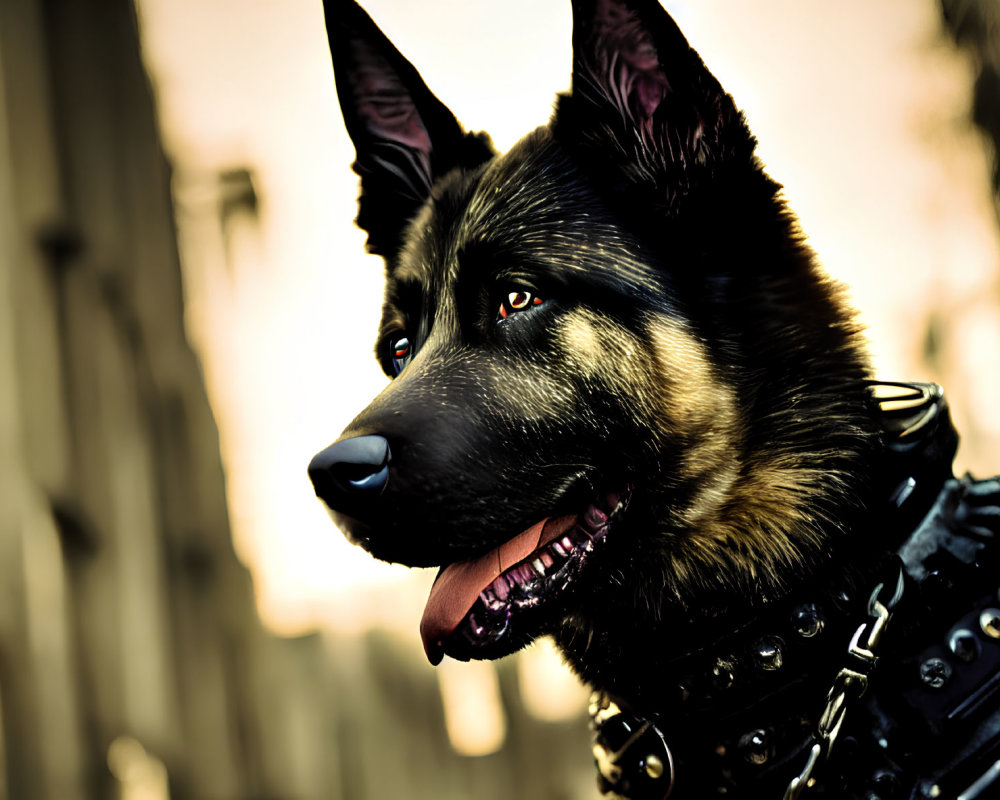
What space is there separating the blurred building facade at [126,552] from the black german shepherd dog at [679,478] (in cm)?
162

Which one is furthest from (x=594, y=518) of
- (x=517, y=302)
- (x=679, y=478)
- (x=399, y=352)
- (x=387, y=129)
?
(x=387, y=129)

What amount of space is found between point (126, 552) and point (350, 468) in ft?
5.89

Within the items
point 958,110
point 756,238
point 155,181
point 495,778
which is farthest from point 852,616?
point 155,181

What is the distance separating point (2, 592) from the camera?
2.12 meters

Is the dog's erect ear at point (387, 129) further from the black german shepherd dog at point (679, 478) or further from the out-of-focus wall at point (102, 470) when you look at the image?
the out-of-focus wall at point (102, 470)

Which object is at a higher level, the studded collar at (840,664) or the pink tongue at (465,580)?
the pink tongue at (465,580)

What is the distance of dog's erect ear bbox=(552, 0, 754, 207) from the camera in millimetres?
1180

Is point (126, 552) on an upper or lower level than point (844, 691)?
upper

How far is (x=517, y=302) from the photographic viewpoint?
1.26m

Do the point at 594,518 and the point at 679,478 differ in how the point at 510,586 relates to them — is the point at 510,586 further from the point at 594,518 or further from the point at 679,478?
the point at 679,478

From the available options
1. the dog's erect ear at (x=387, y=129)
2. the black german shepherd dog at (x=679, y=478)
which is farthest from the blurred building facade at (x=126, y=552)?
the black german shepherd dog at (x=679, y=478)

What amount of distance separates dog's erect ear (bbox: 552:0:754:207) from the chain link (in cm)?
72

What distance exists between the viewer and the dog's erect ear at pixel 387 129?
4.90 feet

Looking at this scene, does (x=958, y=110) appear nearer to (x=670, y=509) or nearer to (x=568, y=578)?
(x=670, y=509)
